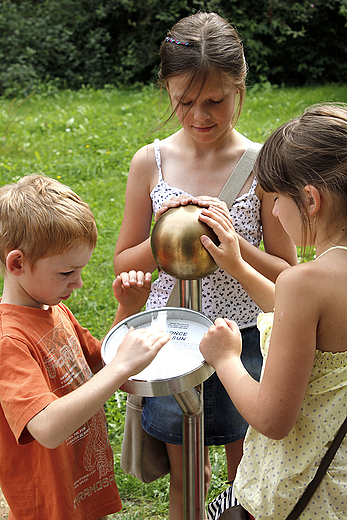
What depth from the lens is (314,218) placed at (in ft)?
4.62

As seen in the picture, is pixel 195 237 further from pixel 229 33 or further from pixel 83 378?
pixel 229 33

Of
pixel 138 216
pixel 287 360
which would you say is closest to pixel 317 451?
pixel 287 360

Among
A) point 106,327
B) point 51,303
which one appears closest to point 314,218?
point 51,303

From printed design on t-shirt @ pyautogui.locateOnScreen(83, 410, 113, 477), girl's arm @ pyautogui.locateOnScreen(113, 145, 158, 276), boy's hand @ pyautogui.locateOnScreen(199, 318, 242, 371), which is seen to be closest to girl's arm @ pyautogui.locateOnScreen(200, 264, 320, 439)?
boy's hand @ pyautogui.locateOnScreen(199, 318, 242, 371)

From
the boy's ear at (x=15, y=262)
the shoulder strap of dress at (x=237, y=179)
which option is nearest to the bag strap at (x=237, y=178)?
the shoulder strap of dress at (x=237, y=179)

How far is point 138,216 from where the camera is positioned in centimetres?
220

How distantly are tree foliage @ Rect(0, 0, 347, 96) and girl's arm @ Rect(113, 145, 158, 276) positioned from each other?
10892 mm

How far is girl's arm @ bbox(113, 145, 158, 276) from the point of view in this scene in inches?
83.9

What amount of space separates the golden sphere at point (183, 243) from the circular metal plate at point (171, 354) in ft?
0.60

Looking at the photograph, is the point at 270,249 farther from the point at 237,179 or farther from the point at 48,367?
the point at 48,367

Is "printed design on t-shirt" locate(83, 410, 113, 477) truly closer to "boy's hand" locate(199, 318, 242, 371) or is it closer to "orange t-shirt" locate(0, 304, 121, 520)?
"orange t-shirt" locate(0, 304, 121, 520)

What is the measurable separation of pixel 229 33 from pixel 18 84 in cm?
1210

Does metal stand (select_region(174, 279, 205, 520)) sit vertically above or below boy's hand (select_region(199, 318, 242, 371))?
below

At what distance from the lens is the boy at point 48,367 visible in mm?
1504
